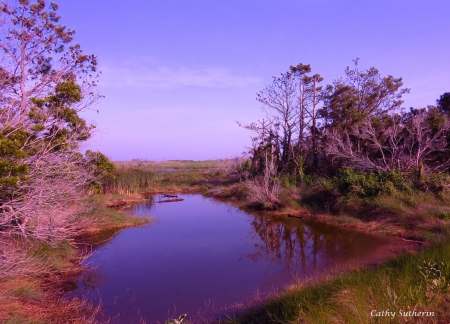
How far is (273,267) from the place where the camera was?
8.82 m

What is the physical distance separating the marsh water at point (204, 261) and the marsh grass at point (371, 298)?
192 centimetres

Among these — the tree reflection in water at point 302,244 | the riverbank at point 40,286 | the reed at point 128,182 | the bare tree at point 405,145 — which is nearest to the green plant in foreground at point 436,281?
the tree reflection in water at point 302,244

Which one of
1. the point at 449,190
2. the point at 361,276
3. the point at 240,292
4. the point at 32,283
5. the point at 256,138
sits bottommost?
the point at 240,292

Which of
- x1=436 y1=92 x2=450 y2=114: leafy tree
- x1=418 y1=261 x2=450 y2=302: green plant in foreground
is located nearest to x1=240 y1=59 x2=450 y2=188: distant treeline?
x1=436 y1=92 x2=450 y2=114: leafy tree

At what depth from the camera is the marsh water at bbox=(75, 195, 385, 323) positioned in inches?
268

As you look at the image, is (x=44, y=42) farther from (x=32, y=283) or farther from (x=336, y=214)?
(x=336, y=214)

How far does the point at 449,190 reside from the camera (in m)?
12.0

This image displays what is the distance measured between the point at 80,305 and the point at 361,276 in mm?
5229

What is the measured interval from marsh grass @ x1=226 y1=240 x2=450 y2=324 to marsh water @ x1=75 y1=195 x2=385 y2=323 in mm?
1925

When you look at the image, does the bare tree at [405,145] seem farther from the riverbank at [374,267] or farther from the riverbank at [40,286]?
the riverbank at [40,286]

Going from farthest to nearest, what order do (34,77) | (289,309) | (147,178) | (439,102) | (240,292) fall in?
(147,178)
(439,102)
(34,77)
(240,292)
(289,309)

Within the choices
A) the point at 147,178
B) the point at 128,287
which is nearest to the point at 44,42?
the point at 128,287

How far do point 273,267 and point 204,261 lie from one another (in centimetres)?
198

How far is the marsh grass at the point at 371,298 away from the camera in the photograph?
3.60m
